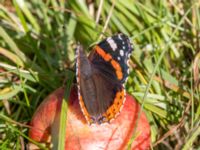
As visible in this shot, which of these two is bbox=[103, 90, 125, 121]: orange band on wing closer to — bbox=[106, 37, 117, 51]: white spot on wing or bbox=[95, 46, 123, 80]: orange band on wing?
bbox=[95, 46, 123, 80]: orange band on wing

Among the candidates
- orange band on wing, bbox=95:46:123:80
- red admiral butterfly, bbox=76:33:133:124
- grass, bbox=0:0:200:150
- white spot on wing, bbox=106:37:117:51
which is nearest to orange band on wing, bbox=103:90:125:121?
red admiral butterfly, bbox=76:33:133:124

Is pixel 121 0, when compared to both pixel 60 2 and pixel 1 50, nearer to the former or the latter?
pixel 60 2

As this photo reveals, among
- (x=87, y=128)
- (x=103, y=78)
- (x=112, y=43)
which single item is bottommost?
(x=87, y=128)

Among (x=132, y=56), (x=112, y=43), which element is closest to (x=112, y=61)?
(x=112, y=43)

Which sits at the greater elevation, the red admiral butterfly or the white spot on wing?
the white spot on wing

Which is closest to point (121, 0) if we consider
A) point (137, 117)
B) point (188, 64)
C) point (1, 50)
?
point (188, 64)

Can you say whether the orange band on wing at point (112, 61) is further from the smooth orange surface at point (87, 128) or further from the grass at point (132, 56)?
the grass at point (132, 56)

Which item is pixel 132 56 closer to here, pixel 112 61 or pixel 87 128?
pixel 112 61
